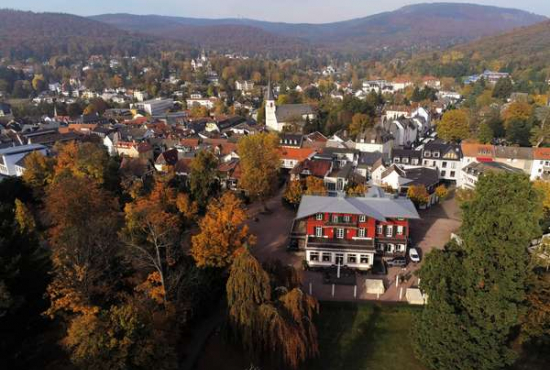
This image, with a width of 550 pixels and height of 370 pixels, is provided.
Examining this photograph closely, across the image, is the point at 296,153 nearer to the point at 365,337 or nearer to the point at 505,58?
the point at 365,337

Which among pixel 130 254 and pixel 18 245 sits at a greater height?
pixel 18 245

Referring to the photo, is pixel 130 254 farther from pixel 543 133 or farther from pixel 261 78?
pixel 261 78

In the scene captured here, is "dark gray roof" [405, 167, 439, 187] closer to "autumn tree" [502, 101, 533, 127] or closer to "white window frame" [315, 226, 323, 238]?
"white window frame" [315, 226, 323, 238]

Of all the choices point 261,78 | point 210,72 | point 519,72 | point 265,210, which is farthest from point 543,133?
point 210,72

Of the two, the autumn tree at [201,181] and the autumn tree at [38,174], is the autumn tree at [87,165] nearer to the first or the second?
the autumn tree at [38,174]

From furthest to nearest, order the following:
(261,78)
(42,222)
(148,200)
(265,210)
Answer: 1. (261,78)
2. (265,210)
3. (42,222)
4. (148,200)

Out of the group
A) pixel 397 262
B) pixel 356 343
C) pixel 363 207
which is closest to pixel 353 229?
pixel 363 207

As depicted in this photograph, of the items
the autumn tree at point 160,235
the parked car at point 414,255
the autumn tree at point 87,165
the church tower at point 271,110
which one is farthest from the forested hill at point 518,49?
the autumn tree at point 87,165
